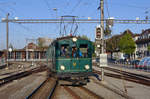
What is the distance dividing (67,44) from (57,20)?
16.9 metres

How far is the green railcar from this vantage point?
45.3ft

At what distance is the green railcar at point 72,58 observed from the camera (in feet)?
45.3

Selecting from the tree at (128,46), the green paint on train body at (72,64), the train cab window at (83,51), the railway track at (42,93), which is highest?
the tree at (128,46)

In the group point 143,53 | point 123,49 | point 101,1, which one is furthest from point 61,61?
point 143,53

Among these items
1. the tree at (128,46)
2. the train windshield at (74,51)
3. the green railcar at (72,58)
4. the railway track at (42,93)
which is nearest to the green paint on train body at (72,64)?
the green railcar at (72,58)

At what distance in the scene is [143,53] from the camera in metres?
61.1

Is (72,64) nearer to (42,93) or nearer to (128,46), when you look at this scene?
(42,93)

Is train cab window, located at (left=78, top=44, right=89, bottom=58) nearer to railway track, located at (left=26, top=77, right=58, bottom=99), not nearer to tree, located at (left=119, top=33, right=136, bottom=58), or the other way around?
railway track, located at (left=26, top=77, right=58, bottom=99)

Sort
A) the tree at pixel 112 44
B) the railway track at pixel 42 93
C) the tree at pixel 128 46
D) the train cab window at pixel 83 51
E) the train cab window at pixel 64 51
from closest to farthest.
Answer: the railway track at pixel 42 93, the train cab window at pixel 64 51, the train cab window at pixel 83 51, the tree at pixel 128 46, the tree at pixel 112 44

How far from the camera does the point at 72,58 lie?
13.9 metres

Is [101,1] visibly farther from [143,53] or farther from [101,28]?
[143,53]

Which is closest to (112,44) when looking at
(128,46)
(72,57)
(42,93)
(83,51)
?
(128,46)

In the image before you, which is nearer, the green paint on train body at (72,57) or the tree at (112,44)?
the green paint on train body at (72,57)

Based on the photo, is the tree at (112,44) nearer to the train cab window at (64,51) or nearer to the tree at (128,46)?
the tree at (128,46)
